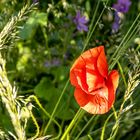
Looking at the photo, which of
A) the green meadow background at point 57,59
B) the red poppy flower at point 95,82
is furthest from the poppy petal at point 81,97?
the green meadow background at point 57,59

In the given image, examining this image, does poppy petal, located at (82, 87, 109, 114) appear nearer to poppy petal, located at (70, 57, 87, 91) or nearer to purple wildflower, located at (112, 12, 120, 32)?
poppy petal, located at (70, 57, 87, 91)

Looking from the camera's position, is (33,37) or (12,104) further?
(33,37)

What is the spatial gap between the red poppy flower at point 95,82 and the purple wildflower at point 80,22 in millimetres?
637

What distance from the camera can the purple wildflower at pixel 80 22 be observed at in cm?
137

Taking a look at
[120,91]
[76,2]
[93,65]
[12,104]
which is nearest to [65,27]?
[76,2]

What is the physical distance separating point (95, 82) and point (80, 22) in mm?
676

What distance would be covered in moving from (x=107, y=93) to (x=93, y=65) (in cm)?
5

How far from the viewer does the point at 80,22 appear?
138cm

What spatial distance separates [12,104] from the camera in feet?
1.79

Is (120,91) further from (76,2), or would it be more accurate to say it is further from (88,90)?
(88,90)

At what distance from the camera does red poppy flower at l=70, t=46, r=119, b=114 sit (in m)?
0.72

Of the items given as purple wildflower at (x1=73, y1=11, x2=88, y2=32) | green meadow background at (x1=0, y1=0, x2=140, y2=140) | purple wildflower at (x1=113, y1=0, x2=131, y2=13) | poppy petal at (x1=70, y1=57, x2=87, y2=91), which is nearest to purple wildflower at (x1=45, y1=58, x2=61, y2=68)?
green meadow background at (x1=0, y1=0, x2=140, y2=140)

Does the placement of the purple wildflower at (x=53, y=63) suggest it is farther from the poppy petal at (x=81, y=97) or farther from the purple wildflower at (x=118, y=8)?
the poppy petal at (x=81, y=97)

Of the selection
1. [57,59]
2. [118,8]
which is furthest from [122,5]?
[57,59]
